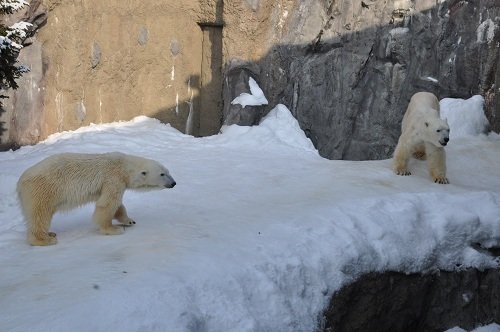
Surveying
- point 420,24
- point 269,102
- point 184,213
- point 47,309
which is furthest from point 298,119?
point 47,309

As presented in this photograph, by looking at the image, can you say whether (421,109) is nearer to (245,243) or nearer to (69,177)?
(245,243)

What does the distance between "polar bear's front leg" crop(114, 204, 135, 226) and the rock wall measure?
5014 mm

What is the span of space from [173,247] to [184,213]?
1.16 metres

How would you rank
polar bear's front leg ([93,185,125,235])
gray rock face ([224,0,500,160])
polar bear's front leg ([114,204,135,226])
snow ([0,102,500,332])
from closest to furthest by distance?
snow ([0,102,500,332])
polar bear's front leg ([93,185,125,235])
polar bear's front leg ([114,204,135,226])
gray rock face ([224,0,500,160])

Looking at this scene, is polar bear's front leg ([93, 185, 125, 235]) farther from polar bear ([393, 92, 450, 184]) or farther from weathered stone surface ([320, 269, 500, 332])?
polar bear ([393, 92, 450, 184])

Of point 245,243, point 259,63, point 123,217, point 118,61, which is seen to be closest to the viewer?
point 245,243

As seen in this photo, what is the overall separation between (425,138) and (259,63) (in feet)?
14.3

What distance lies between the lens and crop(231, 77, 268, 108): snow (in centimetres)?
990

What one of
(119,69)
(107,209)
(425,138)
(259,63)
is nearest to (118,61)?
(119,69)

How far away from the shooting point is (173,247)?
4391 mm

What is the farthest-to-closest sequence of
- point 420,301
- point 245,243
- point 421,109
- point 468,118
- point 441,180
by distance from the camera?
point 468,118, point 421,109, point 441,180, point 420,301, point 245,243

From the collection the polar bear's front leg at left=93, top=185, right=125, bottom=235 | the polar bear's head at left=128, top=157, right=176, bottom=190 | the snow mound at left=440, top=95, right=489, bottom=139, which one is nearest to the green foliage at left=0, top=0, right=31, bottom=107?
the polar bear's head at left=128, top=157, right=176, bottom=190

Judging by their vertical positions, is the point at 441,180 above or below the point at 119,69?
below

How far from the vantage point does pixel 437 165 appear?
22.1 ft
